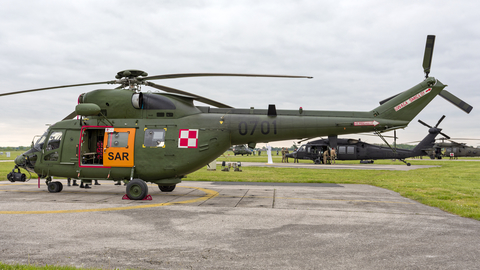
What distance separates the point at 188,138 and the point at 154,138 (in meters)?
1.28

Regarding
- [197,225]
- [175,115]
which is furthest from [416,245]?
[175,115]

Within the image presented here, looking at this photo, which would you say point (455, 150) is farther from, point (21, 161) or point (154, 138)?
point (21, 161)

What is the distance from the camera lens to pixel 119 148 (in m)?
10.7

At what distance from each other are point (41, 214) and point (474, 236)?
1003 centimetres

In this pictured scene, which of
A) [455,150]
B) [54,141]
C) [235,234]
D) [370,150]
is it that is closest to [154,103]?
[54,141]

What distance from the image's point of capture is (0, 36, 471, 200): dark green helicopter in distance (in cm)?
1068

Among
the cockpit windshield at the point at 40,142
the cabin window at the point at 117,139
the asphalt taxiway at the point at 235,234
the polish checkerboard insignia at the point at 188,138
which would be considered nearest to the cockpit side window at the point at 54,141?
the cockpit windshield at the point at 40,142

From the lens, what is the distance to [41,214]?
298 inches

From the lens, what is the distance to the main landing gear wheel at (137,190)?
998 centimetres

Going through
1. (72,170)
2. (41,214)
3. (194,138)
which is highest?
(194,138)

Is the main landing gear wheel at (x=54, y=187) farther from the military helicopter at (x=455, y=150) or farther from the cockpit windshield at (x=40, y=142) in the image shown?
the military helicopter at (x=455, y=150)

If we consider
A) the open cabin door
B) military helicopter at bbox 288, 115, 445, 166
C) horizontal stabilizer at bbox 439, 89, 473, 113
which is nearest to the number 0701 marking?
the open cabin door

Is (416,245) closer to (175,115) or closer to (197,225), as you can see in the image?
(197,225)

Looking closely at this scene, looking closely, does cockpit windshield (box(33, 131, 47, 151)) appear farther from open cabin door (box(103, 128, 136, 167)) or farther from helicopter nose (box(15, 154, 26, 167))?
open cabin door (box(103, 128, 136, 167))
